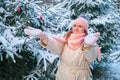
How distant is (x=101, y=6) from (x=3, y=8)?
3.41 metres

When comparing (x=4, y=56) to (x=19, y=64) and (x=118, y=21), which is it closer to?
(x=19, y=64)

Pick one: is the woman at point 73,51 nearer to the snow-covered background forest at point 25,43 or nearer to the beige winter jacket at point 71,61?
the beige winter jacket at point 71,61

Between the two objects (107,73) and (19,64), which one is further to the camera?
(107,73)

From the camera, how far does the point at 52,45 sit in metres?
3.39

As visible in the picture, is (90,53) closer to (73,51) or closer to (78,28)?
(73,51)

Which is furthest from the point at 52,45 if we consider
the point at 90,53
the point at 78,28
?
the point at 90,53

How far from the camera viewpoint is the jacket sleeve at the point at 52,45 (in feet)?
10.9

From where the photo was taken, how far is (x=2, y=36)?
15.7ft

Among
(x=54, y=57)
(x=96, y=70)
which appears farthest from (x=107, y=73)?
(x=54, y=57)

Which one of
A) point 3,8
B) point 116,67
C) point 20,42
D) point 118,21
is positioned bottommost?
point 116,67

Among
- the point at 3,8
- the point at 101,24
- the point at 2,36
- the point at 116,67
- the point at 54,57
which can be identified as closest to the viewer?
the point at 2,36

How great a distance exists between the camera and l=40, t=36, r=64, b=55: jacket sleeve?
3.33 metres

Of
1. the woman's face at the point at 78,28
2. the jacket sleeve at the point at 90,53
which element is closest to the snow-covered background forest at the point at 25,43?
the woman's face at the point at 78,28

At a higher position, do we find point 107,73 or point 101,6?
point 101,6
